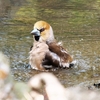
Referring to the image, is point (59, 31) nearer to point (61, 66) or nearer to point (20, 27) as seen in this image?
point (20, 27)

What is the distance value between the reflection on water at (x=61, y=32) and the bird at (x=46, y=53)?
0.10 metres

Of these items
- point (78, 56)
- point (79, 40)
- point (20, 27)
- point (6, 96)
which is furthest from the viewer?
point (20, 27)

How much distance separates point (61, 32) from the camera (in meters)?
7.30

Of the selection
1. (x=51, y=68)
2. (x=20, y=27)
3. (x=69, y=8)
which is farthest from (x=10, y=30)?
(x=69, y=8)

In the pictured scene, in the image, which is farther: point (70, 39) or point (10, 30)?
point (10, 30)

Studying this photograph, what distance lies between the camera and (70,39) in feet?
21.8

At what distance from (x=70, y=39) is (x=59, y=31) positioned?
80 centimetres

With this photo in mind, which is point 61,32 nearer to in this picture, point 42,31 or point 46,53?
point 42,31

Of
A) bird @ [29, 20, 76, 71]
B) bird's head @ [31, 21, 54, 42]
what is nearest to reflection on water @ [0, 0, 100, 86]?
bird @ [29, 20, 76, 71]

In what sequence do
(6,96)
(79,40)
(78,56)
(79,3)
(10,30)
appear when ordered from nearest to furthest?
1. (6,96)
2. (78,56)
3. (79,40)
4. (10,30)
5. (79,3)

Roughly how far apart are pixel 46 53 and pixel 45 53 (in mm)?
12

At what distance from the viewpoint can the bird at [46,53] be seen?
4.74 m

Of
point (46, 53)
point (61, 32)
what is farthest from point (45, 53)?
point (61, 32)

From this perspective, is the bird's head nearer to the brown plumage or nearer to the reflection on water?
the brown plumage
